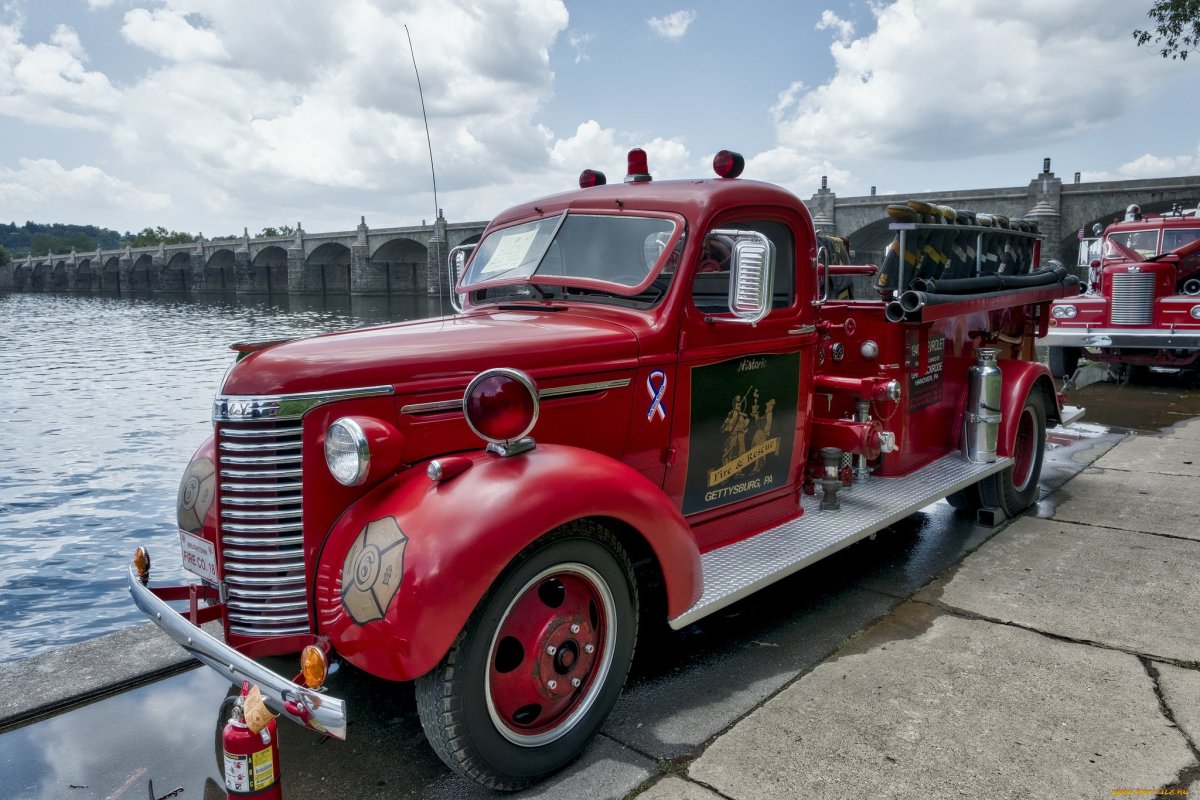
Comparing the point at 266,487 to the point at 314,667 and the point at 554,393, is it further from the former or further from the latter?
the point at 554,393

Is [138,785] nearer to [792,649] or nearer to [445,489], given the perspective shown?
[445,489]

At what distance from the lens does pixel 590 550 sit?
271 centimetres

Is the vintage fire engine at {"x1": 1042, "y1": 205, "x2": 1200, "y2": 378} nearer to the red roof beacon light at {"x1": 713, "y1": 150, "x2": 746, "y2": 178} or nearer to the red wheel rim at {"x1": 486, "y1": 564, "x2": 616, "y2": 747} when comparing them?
the red roof beacon light at {"x1": 713, "y1": 150, "x2": 746, "y2": 178}

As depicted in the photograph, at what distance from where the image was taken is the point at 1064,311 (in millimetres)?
12188

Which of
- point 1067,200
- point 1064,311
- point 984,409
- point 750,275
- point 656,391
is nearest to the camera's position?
point 750,275

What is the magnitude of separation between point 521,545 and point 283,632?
842 mm

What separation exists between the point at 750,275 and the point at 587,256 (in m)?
0.82

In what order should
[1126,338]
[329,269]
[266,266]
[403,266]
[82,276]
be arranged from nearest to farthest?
[1126,338]
[403,266]
[329,269]
[266,266]
[82,276]

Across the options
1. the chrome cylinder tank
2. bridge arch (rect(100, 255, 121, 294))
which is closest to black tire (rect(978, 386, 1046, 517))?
the chrome cylinder tank

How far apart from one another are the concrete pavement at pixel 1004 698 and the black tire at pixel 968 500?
0.64 metres

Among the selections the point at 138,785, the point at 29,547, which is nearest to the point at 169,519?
the point at 29,547

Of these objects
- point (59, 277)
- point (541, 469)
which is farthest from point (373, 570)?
point (59, 277)

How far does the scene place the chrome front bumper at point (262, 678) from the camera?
221cm

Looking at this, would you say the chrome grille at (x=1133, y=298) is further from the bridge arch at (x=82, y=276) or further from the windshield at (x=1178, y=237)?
the bridge arch at (x=82, y=276)
